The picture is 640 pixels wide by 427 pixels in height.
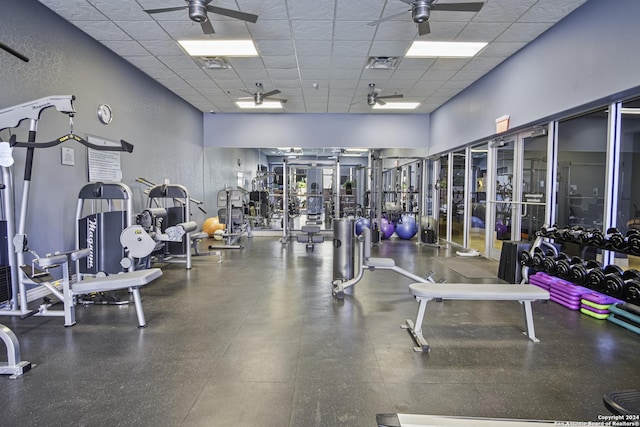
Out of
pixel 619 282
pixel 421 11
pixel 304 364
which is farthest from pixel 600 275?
pixel 421 11

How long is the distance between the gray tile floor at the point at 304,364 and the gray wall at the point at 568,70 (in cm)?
215

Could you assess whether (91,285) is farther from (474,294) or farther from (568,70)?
(568,70)

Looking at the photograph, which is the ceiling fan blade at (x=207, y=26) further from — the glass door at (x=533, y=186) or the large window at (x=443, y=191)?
the large window at (x=443, y=191)

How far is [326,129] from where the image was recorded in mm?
8773

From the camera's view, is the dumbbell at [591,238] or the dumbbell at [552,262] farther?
the dumbbell at [552,262]

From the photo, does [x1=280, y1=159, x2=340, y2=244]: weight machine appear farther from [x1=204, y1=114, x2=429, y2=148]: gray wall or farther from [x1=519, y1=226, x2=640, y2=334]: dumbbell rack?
[x1=519, y1=226, x2=640, y2=334]: dumbbell rack

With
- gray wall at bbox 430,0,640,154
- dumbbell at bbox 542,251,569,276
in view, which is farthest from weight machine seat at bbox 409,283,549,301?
gray wall at bbox 430,0,640,154

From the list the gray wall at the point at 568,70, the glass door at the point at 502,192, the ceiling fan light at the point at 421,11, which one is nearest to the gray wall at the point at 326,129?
the gray wall at the point at 568,70

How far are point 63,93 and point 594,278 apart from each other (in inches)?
211

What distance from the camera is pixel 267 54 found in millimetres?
5043

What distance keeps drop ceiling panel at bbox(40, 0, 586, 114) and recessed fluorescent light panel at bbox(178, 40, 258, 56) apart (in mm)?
125

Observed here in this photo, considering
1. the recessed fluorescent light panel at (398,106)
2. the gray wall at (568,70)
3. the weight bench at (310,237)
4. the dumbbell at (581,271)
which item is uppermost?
the recessed fluorescent light panel at (398,106)

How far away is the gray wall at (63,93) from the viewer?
347 centimetres

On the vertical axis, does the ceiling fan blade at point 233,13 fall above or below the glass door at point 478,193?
above
